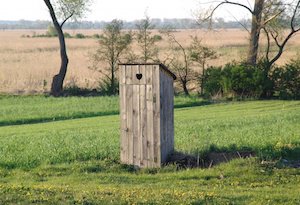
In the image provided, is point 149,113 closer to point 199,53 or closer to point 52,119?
point 52,119

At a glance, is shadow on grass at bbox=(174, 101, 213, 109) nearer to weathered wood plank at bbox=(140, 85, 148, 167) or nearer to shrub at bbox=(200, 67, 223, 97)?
shrub at bbox=(200, 67, 223, 97)

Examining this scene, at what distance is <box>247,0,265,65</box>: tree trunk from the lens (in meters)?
36.7

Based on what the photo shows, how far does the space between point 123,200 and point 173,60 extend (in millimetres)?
28470

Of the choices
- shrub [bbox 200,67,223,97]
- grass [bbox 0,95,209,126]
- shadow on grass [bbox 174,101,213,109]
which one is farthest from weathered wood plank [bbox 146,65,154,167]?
shrub [bbox 200,67,223,97]

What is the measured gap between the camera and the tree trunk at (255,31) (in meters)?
36.7

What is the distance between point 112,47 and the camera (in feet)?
126

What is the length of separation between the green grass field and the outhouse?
1.30ft

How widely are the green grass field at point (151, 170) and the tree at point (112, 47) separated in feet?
45.8

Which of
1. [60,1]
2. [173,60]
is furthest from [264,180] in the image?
[60,1]

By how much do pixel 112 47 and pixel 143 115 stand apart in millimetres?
24736

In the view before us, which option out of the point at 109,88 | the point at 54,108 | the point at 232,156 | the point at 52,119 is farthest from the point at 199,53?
the point at 232,156

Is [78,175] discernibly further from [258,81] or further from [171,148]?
[258,81]

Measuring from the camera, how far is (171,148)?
14.8 m

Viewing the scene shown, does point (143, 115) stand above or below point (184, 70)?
above
